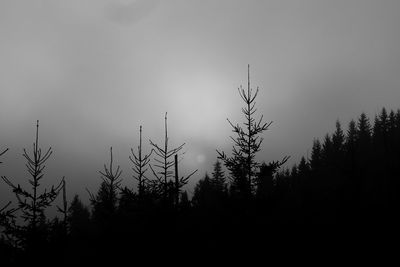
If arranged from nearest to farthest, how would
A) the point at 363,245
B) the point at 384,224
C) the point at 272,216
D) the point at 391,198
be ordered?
the point at 272,216
the point at 363,245
the point at 384,224
the point at 391,198

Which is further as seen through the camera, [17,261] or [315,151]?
[315,151]

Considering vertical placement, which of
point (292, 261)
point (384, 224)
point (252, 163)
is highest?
point (252, 163)

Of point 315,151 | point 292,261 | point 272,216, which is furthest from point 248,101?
point 315,151

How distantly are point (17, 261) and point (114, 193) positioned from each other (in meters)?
5.17

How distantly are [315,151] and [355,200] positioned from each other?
6037 centimetres

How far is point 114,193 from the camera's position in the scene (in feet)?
51.8

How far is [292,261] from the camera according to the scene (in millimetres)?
17703

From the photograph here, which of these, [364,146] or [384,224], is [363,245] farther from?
[364,146]

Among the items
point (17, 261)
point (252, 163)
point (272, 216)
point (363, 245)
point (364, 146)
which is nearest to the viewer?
point (17, 261)

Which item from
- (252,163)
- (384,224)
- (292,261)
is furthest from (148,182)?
(384,224)

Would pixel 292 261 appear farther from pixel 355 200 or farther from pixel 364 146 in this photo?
pixel 364 146

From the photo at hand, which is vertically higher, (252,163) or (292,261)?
Result: (252,163)

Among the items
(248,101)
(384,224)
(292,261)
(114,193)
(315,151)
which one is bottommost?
(292,261)

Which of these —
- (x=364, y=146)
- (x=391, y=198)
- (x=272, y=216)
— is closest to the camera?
(x=272, y=216)
